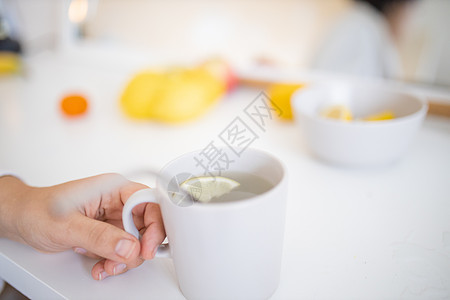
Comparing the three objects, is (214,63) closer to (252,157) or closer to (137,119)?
(137,119)

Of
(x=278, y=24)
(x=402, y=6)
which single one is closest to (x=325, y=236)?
(x=278, y=24)

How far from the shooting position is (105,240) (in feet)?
0.92

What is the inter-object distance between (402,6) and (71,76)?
42.5 inches

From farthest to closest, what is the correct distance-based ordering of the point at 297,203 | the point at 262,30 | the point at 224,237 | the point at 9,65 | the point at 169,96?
the point at 262,30, the point at 9,65, the point at 169,96, the point at 297,203, the point at 224,237

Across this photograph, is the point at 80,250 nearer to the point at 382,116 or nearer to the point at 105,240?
the point at 105,240

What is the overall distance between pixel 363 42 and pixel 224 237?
1.17 metres

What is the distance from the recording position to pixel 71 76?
2.94 ft

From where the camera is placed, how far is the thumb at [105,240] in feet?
0.90

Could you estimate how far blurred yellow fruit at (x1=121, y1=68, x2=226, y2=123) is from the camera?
0.62 meters

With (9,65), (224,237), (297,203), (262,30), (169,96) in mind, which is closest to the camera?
(224,237)

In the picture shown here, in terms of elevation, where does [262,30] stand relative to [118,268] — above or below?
above

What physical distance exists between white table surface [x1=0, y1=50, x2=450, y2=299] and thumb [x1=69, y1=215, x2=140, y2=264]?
0.14ft

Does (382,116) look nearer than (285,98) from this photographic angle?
Yes

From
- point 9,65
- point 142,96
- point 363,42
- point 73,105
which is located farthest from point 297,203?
point 363,42
